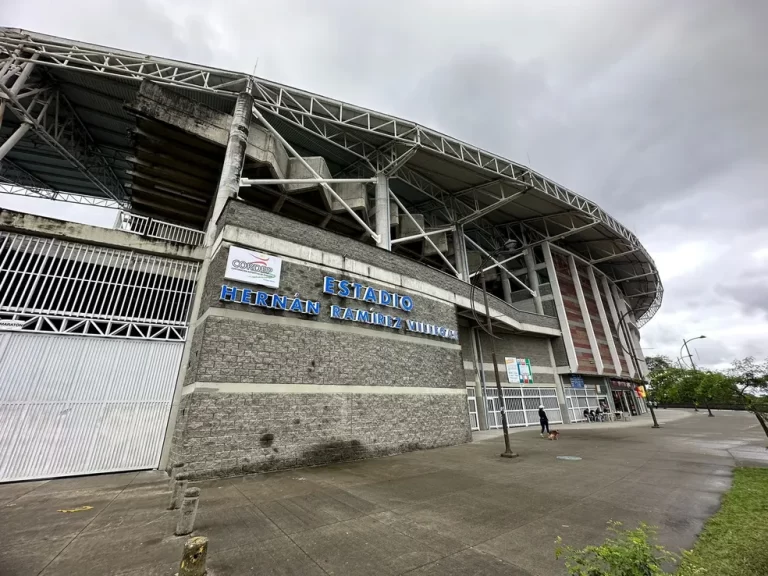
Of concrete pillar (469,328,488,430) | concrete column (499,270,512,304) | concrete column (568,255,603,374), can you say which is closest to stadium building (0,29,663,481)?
concrete pillar (469,328,488,430)

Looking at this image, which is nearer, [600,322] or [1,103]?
[1,103]

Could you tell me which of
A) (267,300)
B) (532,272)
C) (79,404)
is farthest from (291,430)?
(532,272)

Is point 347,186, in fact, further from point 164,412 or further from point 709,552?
point 709,552

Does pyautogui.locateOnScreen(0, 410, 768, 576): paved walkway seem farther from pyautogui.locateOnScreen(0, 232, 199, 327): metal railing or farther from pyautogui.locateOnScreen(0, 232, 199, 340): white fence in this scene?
pyautogui.locateOnScreen(0, 232, 199, 327): metal railing

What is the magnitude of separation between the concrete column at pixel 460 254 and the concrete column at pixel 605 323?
20271 millimetres

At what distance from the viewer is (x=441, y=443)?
47.4 feet

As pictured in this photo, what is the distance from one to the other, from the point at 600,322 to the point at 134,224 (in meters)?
40.8

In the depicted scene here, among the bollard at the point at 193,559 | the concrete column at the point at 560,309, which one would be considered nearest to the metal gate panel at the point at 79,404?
the bollard at the point at 193,559

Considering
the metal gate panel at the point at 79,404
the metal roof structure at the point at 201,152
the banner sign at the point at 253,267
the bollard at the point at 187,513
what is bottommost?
the bollard at the point at 187,513

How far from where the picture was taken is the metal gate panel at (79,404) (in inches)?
342

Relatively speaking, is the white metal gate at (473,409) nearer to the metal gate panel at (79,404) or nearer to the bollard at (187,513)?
the metal gate panel at (79,404)

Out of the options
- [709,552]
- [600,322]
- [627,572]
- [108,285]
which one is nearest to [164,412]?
[108,285]

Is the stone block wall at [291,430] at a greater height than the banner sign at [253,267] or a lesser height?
lesser

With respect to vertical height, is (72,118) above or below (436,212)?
above
